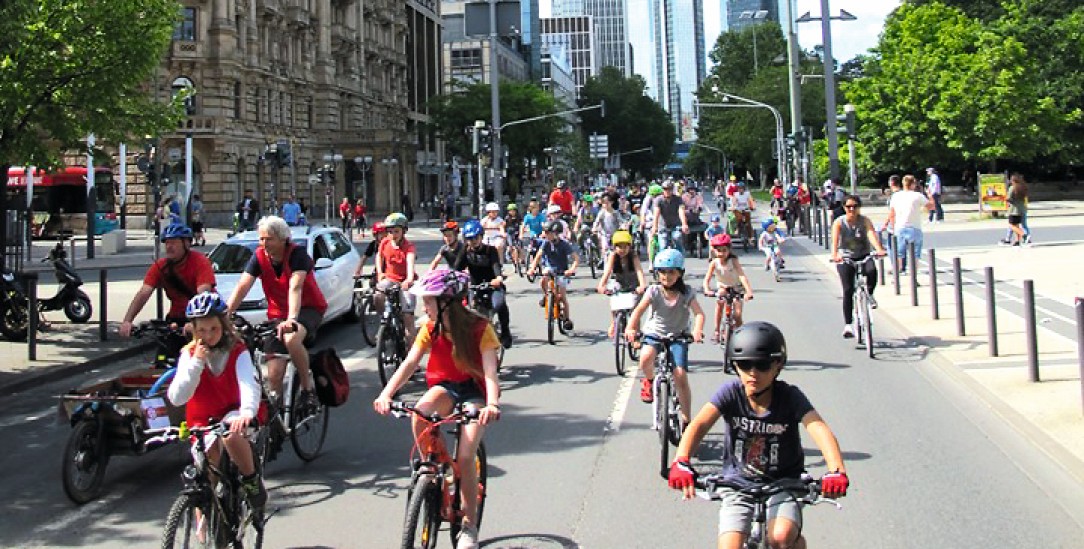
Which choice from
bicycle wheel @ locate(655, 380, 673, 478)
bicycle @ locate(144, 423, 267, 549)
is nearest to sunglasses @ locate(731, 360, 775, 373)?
bicycle @ locate(144, 423, 267, 549)

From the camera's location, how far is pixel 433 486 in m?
5.37

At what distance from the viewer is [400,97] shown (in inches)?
3406

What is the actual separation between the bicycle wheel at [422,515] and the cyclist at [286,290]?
9.13ft

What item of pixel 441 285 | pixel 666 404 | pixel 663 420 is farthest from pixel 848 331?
pixel 441 285

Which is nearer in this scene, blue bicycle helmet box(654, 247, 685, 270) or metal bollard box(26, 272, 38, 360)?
blue bicycle helmet box(654, 247, 685, 270)

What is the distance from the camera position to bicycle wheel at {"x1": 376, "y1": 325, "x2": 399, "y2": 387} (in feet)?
38.2

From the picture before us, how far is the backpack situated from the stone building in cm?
3208

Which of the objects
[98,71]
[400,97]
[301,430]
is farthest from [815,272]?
[400,97]

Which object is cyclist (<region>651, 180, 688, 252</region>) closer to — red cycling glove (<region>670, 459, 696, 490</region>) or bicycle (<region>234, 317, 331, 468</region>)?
bicycle (<region>234, 317, 331, 468</region>)

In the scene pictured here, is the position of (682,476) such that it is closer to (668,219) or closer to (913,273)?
(913,273)

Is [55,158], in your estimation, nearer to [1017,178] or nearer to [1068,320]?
[1068,320]

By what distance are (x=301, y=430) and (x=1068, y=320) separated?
10.2 m

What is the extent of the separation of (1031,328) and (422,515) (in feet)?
22.4

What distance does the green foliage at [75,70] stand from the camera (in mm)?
14461
